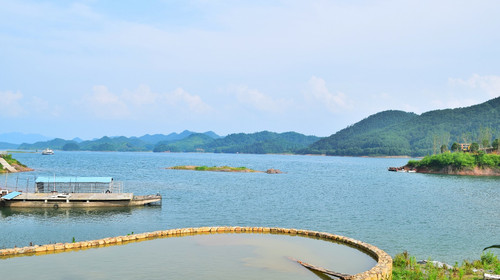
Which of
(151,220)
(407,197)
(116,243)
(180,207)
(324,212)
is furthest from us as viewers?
(407,197)

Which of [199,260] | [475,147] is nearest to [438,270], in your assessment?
[199,260]

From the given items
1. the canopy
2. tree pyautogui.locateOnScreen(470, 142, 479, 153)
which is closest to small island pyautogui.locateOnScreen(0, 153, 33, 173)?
the canopy

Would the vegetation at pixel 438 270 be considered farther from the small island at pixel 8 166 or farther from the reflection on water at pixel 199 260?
the small island at pixel 8 166

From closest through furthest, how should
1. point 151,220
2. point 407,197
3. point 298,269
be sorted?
point 298,269, point 151,220, point 407,197

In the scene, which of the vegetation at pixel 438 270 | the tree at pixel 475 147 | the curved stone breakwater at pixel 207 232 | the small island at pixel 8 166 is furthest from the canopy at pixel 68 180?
the tree at pixel 475 147

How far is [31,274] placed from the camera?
812 inches

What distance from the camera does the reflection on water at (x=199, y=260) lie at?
21094mm

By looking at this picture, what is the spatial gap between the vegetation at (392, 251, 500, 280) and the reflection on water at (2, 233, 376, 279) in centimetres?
187

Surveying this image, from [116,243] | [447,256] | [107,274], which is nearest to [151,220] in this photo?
[116,243]

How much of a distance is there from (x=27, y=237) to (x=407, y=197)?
5390cm

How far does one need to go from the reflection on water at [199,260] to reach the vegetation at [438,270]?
1874 mm

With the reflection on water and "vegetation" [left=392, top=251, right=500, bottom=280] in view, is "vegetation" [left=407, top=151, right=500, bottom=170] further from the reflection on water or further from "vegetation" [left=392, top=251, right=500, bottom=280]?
the reflection on water

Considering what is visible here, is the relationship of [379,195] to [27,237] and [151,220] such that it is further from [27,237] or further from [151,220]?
[27,237]

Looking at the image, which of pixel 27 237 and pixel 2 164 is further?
pixel 2 164
